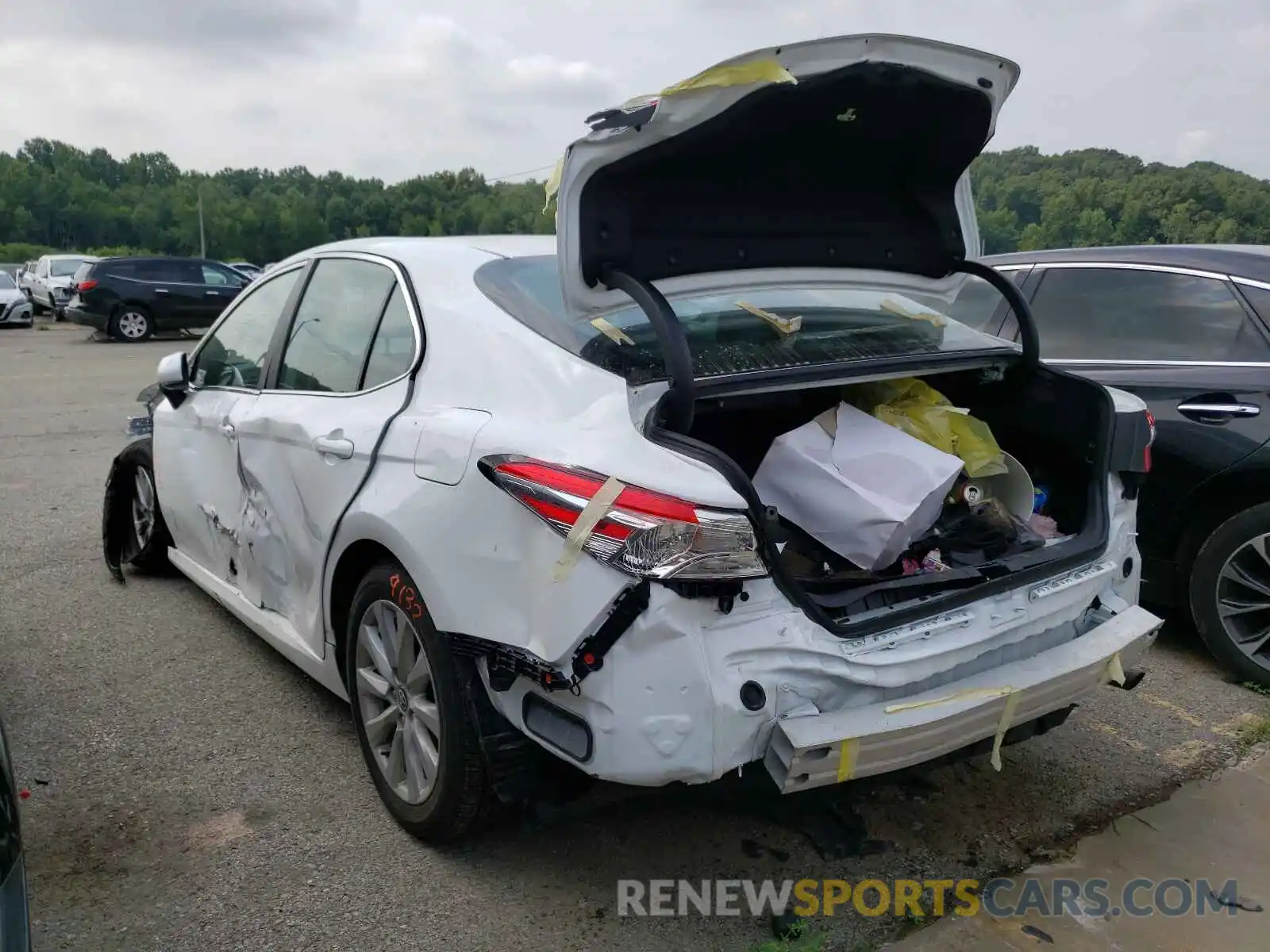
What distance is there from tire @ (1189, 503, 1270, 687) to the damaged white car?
3.88 ft

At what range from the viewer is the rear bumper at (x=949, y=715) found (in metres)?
2.18

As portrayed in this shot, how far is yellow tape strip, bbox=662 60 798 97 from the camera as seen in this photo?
2.28 meters

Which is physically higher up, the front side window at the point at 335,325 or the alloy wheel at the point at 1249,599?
the front side window at the point at 335,325

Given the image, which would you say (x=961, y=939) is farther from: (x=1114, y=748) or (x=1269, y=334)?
(x=1269, y=334)

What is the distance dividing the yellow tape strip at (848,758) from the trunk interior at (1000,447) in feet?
0.90

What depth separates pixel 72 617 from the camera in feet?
14.9

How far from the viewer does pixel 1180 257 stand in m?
4.43

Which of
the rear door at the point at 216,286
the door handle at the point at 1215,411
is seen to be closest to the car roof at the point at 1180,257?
the door handle at the point at 1215,411

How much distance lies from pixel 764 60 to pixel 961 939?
2.13 m

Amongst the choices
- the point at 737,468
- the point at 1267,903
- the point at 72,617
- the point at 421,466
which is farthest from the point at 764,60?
the point at 72,617

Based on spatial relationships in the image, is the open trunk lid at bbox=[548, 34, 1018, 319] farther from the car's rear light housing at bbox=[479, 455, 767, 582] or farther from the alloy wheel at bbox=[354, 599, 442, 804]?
the alloy wheel at bbox=[354, 599, 442, 804]

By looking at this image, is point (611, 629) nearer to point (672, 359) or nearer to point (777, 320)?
point (672, 359)

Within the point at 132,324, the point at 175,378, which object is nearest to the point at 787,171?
the point at 175,378

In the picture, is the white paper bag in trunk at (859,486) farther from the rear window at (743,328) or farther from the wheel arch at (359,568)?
the wheel arch at (359,568)
